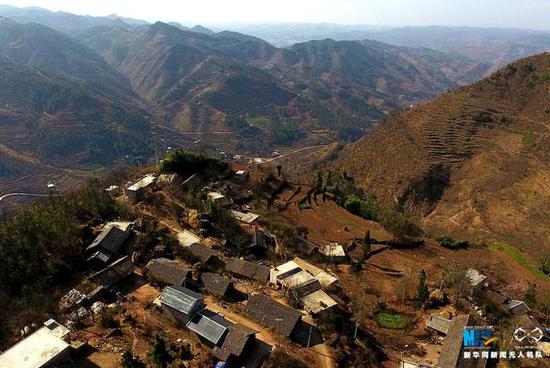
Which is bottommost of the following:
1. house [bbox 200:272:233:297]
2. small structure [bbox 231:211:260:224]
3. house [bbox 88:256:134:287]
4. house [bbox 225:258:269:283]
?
small structure [bbox 231:211:260:224]

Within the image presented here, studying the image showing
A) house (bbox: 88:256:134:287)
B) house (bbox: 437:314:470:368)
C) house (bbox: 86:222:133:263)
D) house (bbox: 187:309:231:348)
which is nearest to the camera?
house (bbox: 187:309:231:348)

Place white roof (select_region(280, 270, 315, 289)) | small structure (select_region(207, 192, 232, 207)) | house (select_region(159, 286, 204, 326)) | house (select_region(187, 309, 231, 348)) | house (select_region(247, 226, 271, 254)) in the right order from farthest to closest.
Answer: small structure (select_region(207, 192, 232, 207)), house (select_region(247, 226, 271, 254)), white roof (select_region(280, 270, 315, 289)), house (select_region(159, 286, 204, 326)), house (select_region(187, 309, 231, 348))

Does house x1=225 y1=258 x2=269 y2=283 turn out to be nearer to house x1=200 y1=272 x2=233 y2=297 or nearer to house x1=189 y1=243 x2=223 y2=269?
house x1=189 y1=243 x2=223 y2=269

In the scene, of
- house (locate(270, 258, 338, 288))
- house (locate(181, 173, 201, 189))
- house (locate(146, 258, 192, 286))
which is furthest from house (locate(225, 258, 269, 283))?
house (locate(181, 173, 201, 189))

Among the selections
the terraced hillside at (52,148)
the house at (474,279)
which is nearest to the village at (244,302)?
the house at (474,279)

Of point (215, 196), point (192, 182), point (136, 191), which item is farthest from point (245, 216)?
point (136, 191)

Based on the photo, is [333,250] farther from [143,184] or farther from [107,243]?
[143,184]
